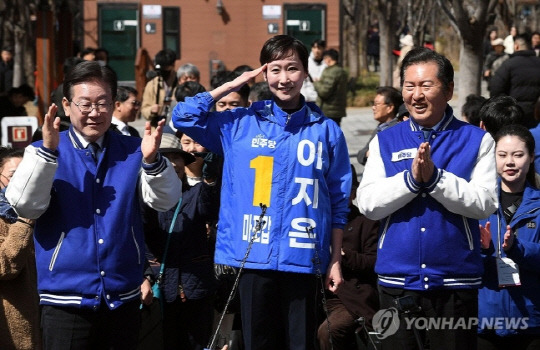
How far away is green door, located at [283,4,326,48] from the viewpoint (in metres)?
30.8

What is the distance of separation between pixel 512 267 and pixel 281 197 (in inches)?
56.5

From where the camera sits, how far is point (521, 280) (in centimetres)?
636

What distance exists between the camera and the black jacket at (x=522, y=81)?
12.9 m

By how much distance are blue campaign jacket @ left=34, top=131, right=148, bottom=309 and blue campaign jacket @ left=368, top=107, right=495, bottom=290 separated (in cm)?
137

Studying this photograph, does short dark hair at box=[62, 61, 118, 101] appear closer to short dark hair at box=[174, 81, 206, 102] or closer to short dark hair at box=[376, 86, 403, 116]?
short dark hair at box=[174, 81, 206, 102]

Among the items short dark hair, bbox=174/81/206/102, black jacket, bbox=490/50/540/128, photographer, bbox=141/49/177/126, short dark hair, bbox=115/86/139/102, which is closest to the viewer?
short dark hair, bbox=115/86/139/102

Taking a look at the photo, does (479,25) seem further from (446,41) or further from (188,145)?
(446,41)

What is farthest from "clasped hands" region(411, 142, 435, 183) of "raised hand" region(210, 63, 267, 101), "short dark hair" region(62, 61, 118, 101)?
"short dark hair" region(62, 61, 118, 101)

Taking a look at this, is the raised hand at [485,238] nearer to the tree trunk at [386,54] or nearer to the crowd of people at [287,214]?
the crowd of people at [287,214]

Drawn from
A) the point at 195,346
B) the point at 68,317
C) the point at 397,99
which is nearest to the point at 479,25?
the point at 397,99

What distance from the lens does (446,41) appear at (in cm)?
5453

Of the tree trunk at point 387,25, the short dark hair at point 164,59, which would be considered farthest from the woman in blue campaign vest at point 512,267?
the tree trunk at point 387,25

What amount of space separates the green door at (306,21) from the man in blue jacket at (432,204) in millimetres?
25397

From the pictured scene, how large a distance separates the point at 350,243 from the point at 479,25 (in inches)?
257
